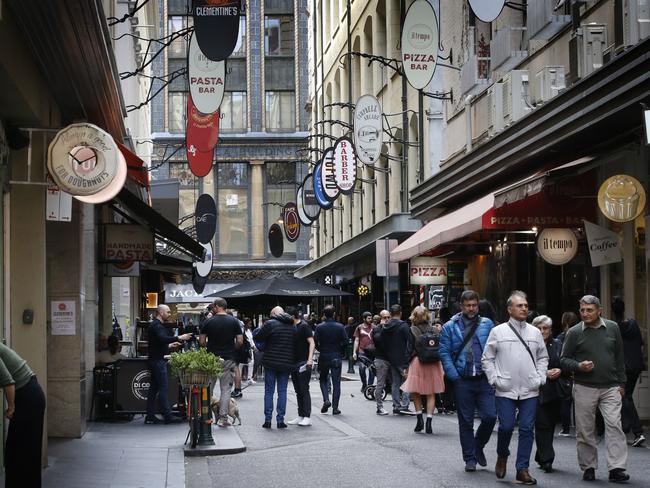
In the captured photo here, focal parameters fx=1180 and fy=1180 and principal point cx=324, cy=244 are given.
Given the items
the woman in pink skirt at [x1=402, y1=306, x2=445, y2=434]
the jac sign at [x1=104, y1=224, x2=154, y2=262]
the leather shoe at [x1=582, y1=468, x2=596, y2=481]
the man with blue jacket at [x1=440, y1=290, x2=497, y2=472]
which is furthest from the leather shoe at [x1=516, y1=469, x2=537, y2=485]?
the jac sign at [x1=104, y1=224, x2=154, y2=262]

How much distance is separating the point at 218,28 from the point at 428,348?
5.51m

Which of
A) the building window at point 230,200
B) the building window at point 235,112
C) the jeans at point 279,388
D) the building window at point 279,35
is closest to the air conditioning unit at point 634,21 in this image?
the jeans at point 279,388

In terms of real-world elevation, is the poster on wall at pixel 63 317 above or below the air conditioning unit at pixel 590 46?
below

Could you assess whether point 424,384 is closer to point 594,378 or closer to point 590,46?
point 590,46

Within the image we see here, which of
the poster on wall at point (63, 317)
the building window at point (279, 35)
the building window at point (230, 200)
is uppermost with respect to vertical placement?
the building window at point (279, 35)

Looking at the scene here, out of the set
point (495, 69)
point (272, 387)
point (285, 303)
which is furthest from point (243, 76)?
point (272, 387)

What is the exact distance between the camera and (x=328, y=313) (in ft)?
67.9

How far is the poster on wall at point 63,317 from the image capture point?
A: 15.5m

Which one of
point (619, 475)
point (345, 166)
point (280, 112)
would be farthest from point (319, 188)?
point (280, 112)

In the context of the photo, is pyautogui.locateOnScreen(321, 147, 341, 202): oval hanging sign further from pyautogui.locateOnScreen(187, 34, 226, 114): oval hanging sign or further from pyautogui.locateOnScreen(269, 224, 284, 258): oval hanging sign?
pyautogui.locateOnScreen(269, 224, 284, 258): oval hanging sign

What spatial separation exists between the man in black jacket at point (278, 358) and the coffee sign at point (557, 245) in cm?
433

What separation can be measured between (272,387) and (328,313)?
3378 millimetres

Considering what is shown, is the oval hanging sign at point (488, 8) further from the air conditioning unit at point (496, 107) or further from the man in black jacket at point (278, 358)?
the man in black jacket at point (278, 358)

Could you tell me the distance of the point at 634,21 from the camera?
15109mm
